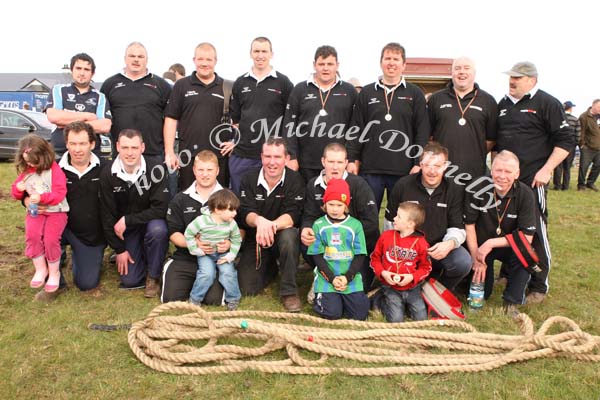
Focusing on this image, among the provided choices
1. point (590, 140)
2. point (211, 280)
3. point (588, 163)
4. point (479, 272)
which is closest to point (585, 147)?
point (590, 140)

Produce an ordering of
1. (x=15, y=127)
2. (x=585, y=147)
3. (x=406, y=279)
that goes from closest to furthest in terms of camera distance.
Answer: (x=406, y=279), (x=585, y=147), (x=15, y=127)

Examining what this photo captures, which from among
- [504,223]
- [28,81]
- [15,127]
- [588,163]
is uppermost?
[28,81]

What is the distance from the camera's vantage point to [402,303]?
4.14 m

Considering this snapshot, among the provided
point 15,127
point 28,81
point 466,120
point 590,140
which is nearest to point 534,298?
point 466,120

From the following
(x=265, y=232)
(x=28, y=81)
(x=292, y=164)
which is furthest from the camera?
(x=28, y=81)

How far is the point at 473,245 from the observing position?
14.5 feet

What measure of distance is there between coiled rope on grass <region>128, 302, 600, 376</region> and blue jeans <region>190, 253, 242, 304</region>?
66 cm

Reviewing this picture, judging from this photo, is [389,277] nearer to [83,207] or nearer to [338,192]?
[338,192]

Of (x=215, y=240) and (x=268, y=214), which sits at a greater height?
(x=268, y=214)

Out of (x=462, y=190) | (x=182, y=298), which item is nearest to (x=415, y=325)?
(x=462, y=190)

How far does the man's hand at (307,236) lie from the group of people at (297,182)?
0.08 ft

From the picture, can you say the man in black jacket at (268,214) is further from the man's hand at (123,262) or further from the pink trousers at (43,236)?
the pink trousers at (43,236)

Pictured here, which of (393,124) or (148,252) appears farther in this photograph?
(393,124)

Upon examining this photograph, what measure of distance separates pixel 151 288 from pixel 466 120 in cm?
366
